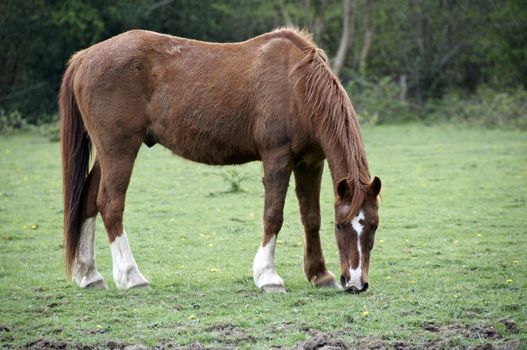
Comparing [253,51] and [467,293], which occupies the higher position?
[253,51]

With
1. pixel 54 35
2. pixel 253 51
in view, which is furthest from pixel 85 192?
pixel 54 35

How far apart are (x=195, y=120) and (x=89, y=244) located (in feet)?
4.92

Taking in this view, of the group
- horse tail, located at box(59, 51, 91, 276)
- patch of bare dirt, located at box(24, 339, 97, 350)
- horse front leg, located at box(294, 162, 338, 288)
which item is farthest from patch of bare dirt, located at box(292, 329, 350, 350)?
horse tail, located at box(59, 51, 91, 276)

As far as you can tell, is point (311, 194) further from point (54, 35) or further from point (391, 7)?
point (391, 7)

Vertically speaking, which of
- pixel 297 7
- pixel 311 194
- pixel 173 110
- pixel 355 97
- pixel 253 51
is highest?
pixel 253 51

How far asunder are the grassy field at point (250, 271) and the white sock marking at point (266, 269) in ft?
0.49

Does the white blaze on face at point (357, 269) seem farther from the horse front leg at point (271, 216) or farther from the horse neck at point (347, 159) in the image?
the horse front leg at point (271, 216)

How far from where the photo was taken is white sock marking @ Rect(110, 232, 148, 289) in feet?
22.2

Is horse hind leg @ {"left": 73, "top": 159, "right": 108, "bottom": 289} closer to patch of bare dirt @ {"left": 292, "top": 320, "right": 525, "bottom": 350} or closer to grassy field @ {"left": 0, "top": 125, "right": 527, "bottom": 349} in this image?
grassy field @ {"left": 0, "top": 125, "right": 527, "bottom": 349}

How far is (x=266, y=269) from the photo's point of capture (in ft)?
21.8

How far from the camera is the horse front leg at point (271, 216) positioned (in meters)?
6.61

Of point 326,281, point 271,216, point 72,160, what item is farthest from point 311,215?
point 72,160

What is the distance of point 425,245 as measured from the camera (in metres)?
8.70

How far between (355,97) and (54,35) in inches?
423
